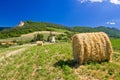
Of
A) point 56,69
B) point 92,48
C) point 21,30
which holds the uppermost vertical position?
point 21,30

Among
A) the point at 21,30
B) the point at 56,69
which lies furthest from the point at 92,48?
the point at 21,30

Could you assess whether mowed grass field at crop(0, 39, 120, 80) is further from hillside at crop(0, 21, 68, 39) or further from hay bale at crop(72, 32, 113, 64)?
hillside at crop(0, 21, 68, 39)

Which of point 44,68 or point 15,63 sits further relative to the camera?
point 15,63

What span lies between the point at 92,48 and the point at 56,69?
2.79m

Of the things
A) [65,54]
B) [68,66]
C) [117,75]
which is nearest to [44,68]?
[68,66]

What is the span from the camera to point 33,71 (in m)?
19.2

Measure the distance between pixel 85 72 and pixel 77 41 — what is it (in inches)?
94.8

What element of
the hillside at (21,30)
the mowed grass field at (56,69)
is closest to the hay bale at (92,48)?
the mowed grass field at (56,69)

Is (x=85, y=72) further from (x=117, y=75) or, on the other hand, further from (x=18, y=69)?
(x=18, y=69)

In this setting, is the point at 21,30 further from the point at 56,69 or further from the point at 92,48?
the point at 92,48

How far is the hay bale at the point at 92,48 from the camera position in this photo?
17312 millimetres

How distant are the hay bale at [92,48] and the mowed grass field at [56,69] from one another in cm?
41

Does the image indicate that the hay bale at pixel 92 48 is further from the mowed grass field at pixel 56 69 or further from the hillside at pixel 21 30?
the hillside at pixel 21 30

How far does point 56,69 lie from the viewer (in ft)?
58.3
